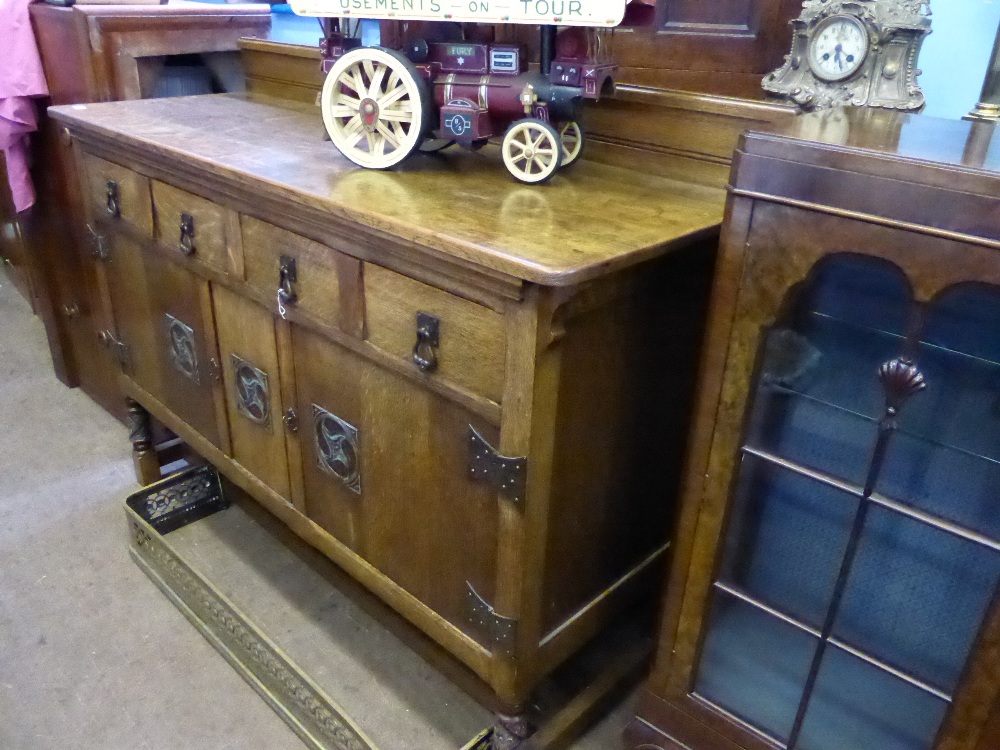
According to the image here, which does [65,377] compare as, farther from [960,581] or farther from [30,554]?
[960,581]

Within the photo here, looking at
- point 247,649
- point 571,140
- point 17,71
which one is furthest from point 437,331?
point 17,71

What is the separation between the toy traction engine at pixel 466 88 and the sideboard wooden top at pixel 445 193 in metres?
0.05

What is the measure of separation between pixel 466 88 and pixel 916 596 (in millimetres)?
865

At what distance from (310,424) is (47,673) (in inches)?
28.8

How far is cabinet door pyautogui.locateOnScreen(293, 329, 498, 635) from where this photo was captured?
1094 millimetres

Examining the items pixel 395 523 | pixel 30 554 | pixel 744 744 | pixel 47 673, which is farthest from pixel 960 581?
pixel 30 554

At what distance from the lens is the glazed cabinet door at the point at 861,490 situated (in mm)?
830

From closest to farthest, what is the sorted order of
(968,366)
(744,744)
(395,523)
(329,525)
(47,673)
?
(968,366), (744,744), (395,523), (329,525), (47,673)

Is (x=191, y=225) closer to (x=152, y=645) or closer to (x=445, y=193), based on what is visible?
(x=445, y=193)

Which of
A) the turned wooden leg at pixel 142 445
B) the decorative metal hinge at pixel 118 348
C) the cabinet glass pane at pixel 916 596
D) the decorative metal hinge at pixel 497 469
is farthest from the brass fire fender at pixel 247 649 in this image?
the cabinet glass pane at pixel 916 596

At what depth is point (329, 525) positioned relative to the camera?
1393mm

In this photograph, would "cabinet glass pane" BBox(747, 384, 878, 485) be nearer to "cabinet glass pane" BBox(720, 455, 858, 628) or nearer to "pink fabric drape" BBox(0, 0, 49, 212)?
"cabinet glass pane" BBox(720, 455, 858, 628)

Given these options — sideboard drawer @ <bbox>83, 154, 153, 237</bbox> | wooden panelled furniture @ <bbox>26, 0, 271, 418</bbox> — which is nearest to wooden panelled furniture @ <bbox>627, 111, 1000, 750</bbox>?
sideboard drawer @ <bbox>83, 154, 153, 237</bbox>

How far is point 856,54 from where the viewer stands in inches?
41.2
